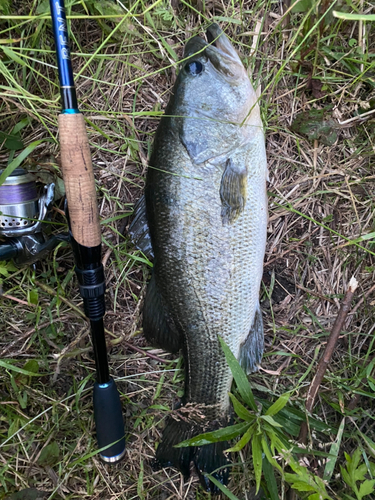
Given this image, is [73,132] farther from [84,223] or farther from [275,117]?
[275,117]

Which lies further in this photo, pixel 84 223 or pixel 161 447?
pixel 161 447

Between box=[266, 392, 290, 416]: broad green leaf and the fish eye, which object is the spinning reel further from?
box=[266, 392, 290, 416]: broad green leaf

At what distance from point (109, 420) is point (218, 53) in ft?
7.01

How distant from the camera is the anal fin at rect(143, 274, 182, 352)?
2.13 m

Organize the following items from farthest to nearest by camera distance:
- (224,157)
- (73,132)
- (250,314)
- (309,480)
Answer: (250,314)
(224,157)
(73,132)
(309,480)

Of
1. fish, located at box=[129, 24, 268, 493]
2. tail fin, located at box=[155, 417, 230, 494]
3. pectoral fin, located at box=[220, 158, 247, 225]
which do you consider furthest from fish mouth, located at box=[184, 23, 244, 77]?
tail fin, located at box=[155, 417, 230, 494]

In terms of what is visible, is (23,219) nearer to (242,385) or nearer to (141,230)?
(141,230)

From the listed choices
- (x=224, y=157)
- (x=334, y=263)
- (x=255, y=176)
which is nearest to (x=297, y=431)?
(x=334, y=263)

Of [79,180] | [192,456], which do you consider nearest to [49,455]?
[192,456]

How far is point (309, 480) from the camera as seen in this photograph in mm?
1547

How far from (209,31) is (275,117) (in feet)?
2.07

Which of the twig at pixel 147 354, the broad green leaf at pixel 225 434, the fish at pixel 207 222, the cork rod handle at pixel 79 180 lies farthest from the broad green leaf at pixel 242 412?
the cork rod handle at pixel 79 180

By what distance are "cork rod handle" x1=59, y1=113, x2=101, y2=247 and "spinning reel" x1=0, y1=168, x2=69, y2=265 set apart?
35cm

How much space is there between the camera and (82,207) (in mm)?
1776
